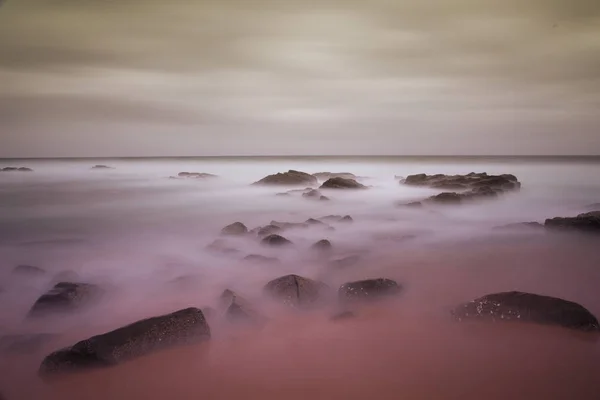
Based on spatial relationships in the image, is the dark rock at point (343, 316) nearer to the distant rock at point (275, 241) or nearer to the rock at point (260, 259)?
the rock at point (260, 259)

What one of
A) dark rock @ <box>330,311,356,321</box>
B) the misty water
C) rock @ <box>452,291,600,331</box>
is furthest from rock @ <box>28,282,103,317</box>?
rock @ <box>452,291,600,331</box>

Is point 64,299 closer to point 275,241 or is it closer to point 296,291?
point 296,291

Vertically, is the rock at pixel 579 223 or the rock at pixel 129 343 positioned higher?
the rock at pixel 579 223

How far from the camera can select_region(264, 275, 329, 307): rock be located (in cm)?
293

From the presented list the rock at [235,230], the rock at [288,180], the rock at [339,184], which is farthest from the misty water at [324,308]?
the rock at [288,180]

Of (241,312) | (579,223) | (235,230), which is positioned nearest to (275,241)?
(235,230)

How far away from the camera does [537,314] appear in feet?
8.06

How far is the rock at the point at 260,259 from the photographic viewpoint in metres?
4.08

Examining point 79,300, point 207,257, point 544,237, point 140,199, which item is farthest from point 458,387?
point 140,199

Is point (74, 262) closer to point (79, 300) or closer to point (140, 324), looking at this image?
point (79, 300)

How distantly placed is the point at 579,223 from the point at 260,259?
4194 mm

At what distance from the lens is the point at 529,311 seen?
2.49 m

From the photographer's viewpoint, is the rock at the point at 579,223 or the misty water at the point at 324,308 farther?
the rock at the point at 579,223

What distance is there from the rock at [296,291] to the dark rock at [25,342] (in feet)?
5.03
